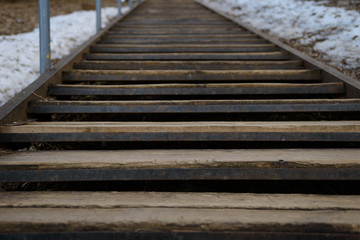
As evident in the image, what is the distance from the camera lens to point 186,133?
5.19ft

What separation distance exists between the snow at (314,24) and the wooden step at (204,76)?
698mm

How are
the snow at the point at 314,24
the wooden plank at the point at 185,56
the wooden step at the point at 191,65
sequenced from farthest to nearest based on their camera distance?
the snow at the point at 314,24, the wooden plank at the point at 185,56, the wooden step at the point at 191,65

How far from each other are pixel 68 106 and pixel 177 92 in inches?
30.9

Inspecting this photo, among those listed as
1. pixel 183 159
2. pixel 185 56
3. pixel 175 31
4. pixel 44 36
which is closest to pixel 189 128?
pixel 183 159

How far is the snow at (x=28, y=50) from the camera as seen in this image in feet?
8.44

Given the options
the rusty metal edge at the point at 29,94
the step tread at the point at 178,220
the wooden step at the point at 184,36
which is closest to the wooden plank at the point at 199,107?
the rusty metal edge at the point at 29,94

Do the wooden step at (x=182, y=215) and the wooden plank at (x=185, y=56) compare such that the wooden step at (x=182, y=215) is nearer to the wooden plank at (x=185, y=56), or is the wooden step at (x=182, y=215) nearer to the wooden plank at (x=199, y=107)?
the wooden plank at (x=199, y=107)

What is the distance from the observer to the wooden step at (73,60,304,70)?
267 cm

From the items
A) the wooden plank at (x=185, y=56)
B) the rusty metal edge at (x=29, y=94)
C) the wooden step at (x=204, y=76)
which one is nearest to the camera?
the rusty metal edge at (x=29, y=94)

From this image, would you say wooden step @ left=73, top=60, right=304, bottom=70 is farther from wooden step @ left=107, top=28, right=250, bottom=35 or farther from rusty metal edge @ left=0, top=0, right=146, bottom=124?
wooden step @ left=107, top=28, right=250, bottom=35

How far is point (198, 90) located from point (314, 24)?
3192mm

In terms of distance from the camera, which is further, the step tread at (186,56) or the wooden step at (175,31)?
the wooden step at (175,31)

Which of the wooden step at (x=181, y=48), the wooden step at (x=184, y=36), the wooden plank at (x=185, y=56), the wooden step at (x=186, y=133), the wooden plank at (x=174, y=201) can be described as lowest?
the wooden plank at (x=174, y=201)

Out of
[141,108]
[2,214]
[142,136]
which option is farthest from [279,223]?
[141,108]
